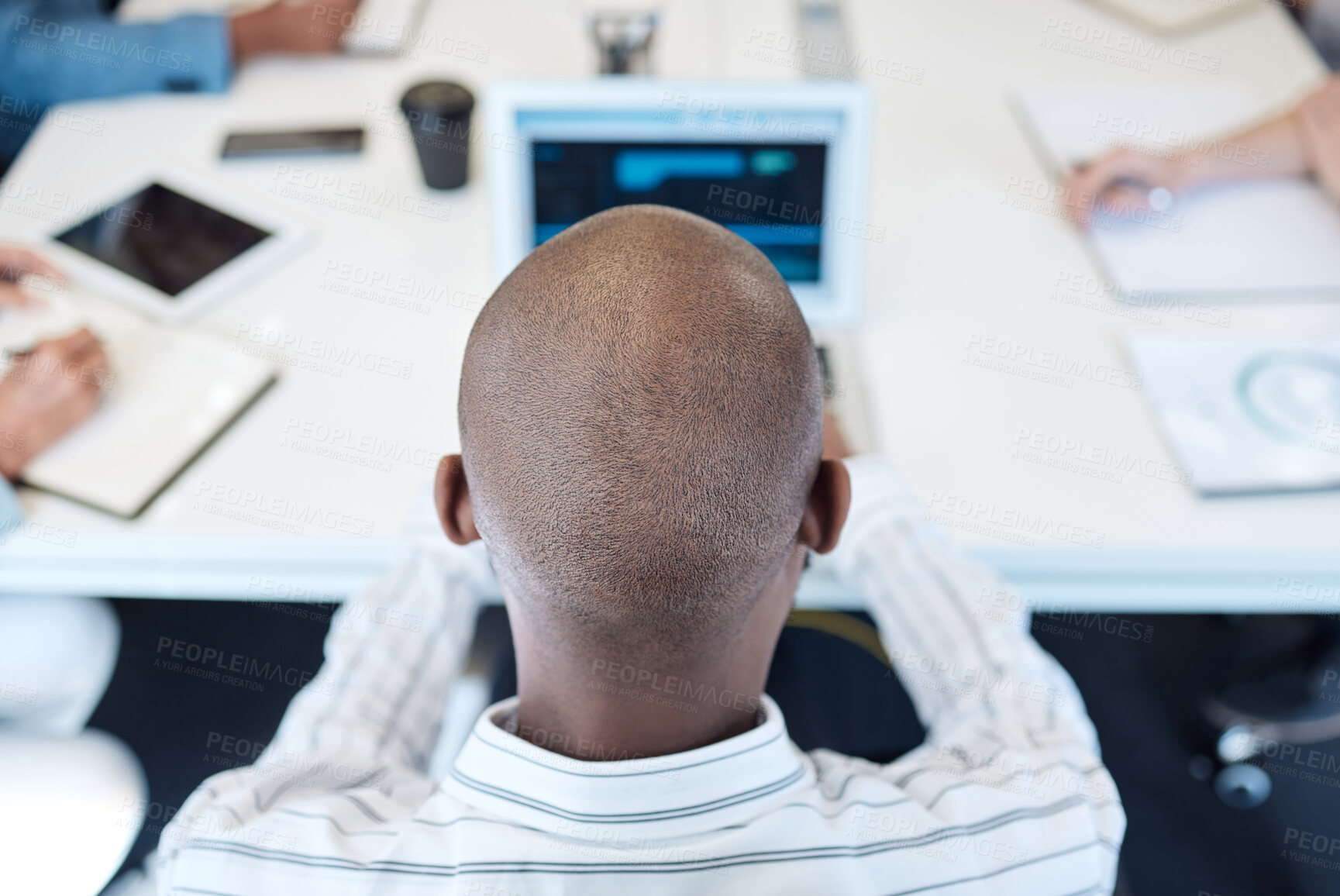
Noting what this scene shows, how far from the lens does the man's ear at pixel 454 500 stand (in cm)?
65

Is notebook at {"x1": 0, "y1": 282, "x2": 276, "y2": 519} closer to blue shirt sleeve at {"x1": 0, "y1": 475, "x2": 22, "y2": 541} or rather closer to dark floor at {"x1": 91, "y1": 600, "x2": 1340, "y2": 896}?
blue shirt sleeve at {"x1": 0, "y1": 475, "x2": 22, "y2": 541}

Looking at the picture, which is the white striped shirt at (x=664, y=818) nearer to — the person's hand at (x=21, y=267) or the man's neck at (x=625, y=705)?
the man's neck at (x=625, y=705)

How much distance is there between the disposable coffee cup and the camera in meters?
1.25

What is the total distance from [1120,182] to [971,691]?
0.79 m

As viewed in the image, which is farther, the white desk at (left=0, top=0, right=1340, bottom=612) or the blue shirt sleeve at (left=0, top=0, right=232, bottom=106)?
the blue shirt sleeve at (left=0, top=0, right=232, bottom=106)

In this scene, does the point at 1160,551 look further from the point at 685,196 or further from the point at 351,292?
the point at 351,292

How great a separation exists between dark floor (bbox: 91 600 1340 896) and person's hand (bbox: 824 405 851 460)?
276 mm

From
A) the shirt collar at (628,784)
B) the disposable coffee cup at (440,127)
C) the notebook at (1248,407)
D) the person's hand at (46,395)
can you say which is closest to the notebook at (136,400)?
the person's hand at (46,395)

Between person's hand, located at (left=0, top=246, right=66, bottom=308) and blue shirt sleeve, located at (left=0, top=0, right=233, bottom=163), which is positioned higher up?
blue shirt sleeve, located at (left=0, top=0, right=233, bottom=163)

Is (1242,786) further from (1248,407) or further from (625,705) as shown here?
(625,705)

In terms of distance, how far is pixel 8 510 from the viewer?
2.94ft

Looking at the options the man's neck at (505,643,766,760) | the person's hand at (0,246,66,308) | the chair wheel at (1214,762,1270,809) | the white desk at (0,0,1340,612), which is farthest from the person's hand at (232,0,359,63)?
the chair wheel at (1214,762,1270,809)

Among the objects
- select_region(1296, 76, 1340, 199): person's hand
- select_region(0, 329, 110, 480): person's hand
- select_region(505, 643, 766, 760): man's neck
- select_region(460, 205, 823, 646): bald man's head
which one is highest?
select_region(460, 205, 823, 646): bald man's head

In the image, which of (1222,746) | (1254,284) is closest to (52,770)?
(1254,284)
